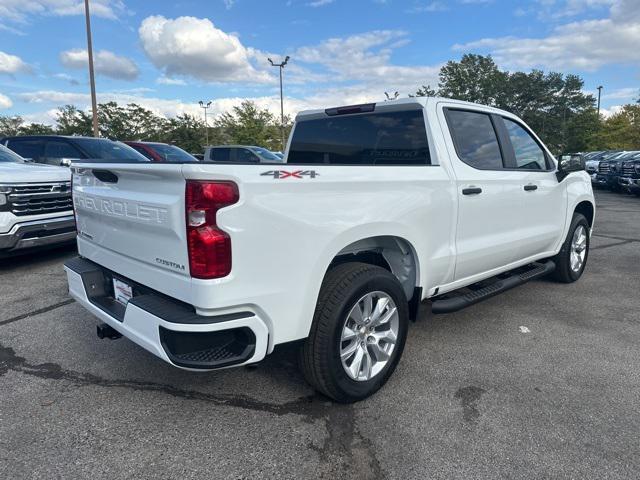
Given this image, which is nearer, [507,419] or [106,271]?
[507,419]

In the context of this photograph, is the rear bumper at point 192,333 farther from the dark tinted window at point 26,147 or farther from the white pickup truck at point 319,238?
the dark tinted window at point 26,147

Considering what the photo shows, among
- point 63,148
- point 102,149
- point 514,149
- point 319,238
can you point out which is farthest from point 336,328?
point 63,148

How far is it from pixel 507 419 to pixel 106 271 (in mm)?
2578

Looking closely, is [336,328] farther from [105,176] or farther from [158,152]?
[158,152]

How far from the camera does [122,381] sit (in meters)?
3.06

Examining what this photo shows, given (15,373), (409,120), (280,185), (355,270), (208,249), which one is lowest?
(15,373)

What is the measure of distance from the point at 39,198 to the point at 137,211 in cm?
431

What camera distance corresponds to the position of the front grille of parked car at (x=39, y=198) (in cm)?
559

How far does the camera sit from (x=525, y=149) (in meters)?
4.38

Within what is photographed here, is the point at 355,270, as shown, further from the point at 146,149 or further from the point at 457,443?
the point at 146,149

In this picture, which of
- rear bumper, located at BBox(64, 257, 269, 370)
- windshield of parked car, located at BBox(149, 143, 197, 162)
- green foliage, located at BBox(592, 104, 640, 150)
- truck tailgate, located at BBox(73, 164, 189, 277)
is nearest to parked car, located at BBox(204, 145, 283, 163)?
windshield of parked car, located at BBox(149, 143, 197, 162)

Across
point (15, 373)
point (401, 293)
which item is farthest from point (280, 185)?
point (15, 373)

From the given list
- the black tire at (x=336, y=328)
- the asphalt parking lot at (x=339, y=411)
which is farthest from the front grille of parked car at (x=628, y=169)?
the black tire at (x=336, y=328)

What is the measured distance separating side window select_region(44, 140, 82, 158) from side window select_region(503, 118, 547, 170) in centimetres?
727
